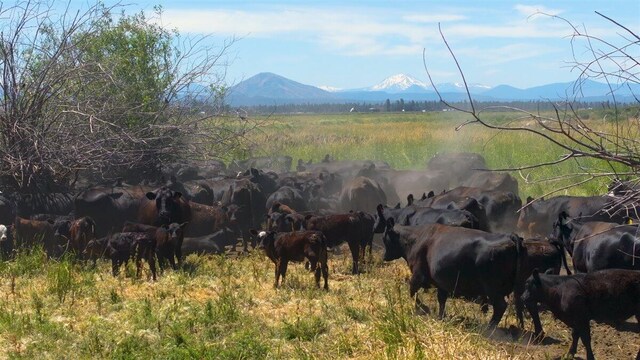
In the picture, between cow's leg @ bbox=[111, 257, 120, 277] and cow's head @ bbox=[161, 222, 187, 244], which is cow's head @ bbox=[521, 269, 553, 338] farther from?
cow's leg @ bbox=[111, 257, 120, 277]

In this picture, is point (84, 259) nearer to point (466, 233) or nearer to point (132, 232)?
point (132, 232)

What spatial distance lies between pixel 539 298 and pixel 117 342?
15.8 ft

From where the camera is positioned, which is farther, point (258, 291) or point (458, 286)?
point (258, 291)

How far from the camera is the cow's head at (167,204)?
14621mm

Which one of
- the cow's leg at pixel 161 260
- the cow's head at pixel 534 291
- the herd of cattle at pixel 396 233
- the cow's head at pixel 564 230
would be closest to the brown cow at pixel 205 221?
the herd of cattle at pixel 396 233

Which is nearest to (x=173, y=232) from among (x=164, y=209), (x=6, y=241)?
(x=164, y=209)

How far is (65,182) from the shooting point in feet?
57.5

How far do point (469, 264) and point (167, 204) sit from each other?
24.1ft

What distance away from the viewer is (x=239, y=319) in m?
9.22

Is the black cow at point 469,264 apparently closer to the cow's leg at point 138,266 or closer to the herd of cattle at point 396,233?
the herd of cattle at point 396,233

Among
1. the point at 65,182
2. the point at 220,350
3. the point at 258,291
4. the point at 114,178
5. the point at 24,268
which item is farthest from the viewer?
the point at 114,178

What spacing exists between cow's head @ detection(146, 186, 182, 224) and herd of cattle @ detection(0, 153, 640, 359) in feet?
0.08

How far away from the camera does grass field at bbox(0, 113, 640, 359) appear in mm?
7801

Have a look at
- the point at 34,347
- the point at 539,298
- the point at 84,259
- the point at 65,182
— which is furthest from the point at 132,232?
the point at 539,298
